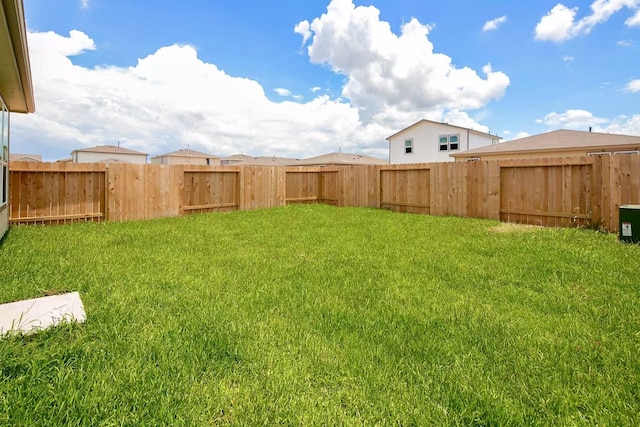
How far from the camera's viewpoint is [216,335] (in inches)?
108

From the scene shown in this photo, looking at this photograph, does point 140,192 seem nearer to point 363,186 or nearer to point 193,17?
point 193,17

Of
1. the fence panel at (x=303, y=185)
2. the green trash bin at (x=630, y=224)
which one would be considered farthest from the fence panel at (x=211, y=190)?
the green trash bin at (x=630, y=224)

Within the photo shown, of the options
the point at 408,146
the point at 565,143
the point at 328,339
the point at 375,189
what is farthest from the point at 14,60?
the point at 408,146

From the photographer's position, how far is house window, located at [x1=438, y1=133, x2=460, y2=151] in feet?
77.6

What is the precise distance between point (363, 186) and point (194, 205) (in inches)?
243

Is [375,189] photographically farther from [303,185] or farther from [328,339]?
[328,339]

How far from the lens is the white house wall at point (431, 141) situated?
2353cm

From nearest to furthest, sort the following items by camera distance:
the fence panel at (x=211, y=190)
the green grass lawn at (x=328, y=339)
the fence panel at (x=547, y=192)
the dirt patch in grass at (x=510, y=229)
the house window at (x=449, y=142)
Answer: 1. the green grass lawn at (x=328, y=339)
2. the dirt patch in grass at (x=510, y=229)
3. the fence panel at (x=547, y=192)
4. the fence panel at (x=211, y=190)
5. the house window at (x=449, y=142)

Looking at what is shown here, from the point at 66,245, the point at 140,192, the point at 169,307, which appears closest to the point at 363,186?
the point at 140,192

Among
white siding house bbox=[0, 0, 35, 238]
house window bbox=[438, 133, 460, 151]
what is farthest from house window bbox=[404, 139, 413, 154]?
white siding house bbox=[0, 0, 35, 238]

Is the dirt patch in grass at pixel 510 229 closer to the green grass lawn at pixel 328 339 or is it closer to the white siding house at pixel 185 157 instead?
the green grass lawn at pixel 328 339

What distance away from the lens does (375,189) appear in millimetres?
12586

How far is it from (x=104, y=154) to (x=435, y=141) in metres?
38.8

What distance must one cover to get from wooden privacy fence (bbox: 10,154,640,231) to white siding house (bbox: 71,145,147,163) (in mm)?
35154
